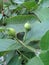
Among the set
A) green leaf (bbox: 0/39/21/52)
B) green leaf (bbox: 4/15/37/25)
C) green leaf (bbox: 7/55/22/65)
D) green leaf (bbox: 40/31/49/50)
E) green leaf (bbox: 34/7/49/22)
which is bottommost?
green leaf (bbox: 7/55/22/65)

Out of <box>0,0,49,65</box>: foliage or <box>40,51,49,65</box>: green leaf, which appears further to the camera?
<box>0,0,49,65</box>: foliage

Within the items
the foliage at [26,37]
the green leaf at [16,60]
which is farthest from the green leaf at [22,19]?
the green leaf at [16,60]

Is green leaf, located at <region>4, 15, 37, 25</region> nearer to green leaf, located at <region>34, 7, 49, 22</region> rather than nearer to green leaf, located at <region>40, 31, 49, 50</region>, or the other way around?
green leaf, located at <region>34, 7, 49, 22</region>

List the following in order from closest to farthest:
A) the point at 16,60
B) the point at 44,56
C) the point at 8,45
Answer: the point at 44,56
the point at 8,45
the point at 16,60

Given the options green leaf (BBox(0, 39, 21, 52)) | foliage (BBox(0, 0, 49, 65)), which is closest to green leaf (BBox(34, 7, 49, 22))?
foliage (BBox(0, 0, 49, 65))

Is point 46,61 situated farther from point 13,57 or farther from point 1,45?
point 13,57

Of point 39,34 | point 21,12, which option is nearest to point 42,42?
point 39,34

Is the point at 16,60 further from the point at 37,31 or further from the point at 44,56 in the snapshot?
the point at 44,56

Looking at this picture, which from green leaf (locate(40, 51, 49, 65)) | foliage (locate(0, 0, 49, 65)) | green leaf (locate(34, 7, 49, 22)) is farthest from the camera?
green leaf (locate(34, 7, 49, 22))

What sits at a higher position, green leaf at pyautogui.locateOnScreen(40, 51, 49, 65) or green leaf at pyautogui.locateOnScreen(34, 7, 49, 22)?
green leaf at pyautogui.locateOnScreen(40, 51, 49, 65)

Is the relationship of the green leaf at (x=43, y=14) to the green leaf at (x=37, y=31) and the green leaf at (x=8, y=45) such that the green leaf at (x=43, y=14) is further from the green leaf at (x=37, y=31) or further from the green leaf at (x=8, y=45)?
the green leaf at (x=8, y=45)

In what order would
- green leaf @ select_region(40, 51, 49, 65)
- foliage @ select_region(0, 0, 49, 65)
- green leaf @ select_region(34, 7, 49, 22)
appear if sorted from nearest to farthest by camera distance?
green leaf @ select_region(40, 51, 49, 65) → foliage @ select_region(0, 0, 49, 65) → green leaf @ select_region(34, 7, 49, 22)

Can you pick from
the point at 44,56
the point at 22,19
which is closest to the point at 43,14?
the point at 22,19
